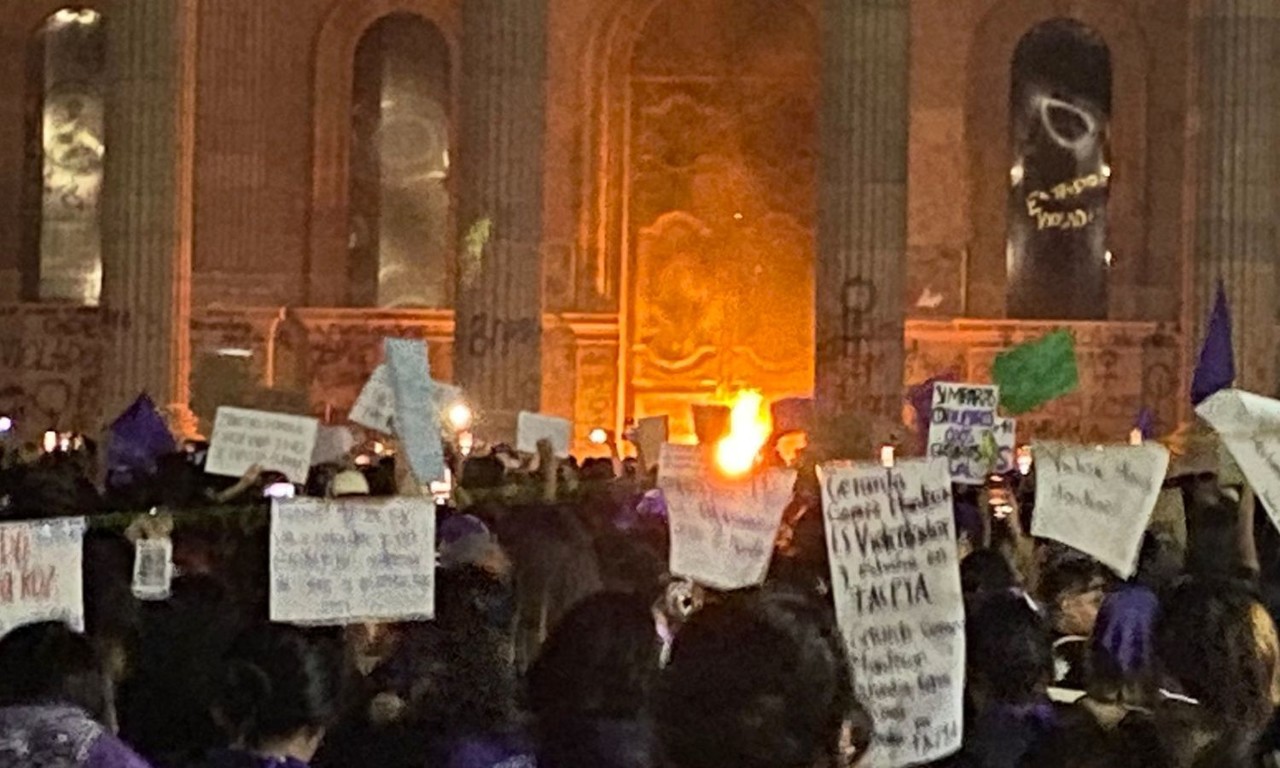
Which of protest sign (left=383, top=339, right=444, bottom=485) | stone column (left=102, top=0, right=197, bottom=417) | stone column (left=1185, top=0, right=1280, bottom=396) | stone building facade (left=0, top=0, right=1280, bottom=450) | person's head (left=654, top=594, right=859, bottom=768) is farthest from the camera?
stone building facade (left=0, top=0, right=1280, bottom=450)

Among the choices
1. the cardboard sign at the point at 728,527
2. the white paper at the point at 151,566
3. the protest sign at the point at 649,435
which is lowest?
the white paper at the point at 151,566

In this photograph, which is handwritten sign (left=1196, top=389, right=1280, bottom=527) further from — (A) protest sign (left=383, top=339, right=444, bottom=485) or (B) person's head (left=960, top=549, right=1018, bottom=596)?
(A) protest sign (left=383, top=339, right=444, bottom=485)

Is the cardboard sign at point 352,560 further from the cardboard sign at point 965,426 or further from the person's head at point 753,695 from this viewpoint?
the cardboard sign at point 965,426

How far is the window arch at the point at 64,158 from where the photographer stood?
25.8m

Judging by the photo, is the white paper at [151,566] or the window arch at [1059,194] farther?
the window arch at [1059,194]

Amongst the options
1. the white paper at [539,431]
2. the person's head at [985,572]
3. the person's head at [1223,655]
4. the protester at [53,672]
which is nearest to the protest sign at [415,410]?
the person's head at [985,572]

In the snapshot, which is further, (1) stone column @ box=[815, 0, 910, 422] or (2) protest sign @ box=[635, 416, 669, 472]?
(1) stone column @ box=[815, 0, 910, 422]

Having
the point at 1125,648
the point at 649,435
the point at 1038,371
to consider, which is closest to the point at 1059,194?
the point at 649,435

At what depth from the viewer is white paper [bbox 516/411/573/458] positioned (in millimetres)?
14414

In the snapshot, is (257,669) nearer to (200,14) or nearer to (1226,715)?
(1226,715)

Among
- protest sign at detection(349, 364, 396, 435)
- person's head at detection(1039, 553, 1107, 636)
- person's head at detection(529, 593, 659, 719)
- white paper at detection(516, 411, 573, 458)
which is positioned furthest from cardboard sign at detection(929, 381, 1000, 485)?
person's head at detection(529, 593, 659, 719)

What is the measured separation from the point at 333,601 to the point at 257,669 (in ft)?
6.88

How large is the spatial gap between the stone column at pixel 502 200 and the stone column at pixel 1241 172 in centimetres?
615

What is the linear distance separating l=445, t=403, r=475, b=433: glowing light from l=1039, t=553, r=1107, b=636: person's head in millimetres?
5401
